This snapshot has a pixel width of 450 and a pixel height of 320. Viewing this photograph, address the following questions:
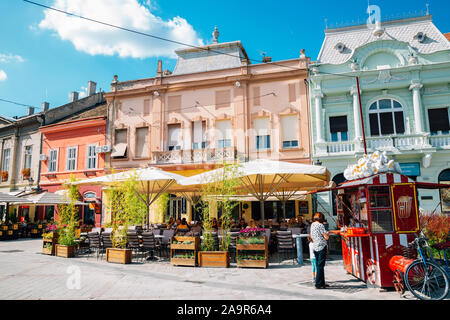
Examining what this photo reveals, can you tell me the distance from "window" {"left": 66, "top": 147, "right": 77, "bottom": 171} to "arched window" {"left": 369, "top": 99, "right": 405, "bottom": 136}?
18.9m

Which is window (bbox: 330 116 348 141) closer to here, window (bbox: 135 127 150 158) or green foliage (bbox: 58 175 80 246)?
window (bbox: 135 127 150 158)

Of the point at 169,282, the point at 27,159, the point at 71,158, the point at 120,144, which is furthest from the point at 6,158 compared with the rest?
the point at 169,282

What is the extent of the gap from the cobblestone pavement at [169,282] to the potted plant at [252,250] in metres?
0.27

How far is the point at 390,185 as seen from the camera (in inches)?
249

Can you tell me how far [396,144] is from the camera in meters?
15.3

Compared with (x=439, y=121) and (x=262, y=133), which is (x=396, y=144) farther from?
(x=262, y=133)

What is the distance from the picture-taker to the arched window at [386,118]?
16.0 meters

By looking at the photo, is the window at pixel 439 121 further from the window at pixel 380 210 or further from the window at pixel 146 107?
the window at pixel 146 107

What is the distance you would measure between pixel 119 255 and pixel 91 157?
13.3 meters

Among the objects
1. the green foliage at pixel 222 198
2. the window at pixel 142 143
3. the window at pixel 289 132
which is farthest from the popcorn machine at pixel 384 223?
the window at pixel 142 143

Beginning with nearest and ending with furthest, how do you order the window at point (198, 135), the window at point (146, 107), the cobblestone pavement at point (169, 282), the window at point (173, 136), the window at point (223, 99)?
1. the cobblestone pavement at point (169, 282)
2. the window at point (223, 99)
3. the window at point (198, 135)
4. the window at point (173, 136)
5. the window at point (146, 107)

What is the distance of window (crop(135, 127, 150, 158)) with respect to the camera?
786 inches

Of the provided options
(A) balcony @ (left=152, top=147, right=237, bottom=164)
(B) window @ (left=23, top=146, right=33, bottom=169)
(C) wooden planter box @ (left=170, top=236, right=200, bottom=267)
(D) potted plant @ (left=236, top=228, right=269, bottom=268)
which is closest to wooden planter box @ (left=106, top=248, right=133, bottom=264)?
(C) wooden planter box @ (left=170, top=236, right=200, bottom=267)
